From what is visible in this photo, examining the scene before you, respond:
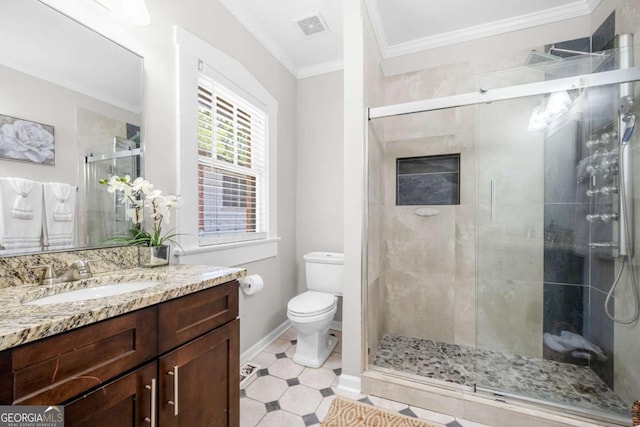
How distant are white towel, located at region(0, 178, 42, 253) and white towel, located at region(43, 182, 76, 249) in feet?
0.07

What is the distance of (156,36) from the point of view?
1.43 m

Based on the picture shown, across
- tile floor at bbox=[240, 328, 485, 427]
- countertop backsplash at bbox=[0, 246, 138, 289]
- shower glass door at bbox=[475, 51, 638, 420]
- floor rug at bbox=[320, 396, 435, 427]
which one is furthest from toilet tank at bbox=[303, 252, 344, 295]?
countertop backsplash at bbox=[0, 246, 138, 289]

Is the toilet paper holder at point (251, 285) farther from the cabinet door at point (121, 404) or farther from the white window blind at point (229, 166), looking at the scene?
the cabinet door at point (121, 404)

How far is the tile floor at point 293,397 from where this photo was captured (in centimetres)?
146

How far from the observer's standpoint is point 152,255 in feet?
4.21

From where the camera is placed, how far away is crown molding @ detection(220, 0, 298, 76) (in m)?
1.93

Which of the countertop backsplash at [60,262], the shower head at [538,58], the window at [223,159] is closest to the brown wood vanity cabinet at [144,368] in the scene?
the countertop backsplash at [60,262]

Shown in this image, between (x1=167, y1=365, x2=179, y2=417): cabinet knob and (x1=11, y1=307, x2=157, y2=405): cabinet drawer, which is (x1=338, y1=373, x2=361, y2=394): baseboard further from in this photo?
(x1=11, y1=307, x2=157, y2=405): cabinet drawer

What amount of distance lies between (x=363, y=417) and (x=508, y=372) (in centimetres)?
104

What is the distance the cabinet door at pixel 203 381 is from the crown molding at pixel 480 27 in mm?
2346

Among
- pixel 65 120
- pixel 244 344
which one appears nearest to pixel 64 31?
pixel 65 120

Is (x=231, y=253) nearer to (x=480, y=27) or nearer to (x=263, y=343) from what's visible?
(x=263, y=343)

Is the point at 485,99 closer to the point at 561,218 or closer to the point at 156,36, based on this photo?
the point at 561,218

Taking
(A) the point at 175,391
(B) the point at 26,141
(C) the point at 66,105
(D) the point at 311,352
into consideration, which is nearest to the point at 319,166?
(D) the point at 311,352
